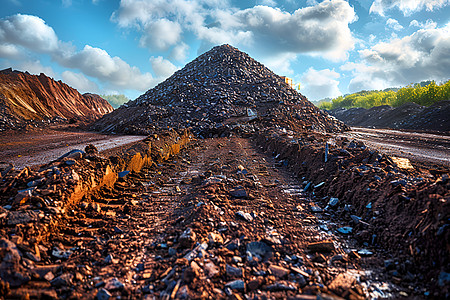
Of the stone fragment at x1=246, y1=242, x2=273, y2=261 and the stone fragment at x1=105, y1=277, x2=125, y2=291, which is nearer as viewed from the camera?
the stone fragment at x1=105, y1=277, x2=125, y2=291

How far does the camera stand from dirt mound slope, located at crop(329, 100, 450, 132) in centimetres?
2449

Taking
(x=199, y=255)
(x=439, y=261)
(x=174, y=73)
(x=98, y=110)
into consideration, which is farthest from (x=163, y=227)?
(x=98, y=110)

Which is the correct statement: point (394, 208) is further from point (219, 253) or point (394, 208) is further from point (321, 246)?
point (219, 253)

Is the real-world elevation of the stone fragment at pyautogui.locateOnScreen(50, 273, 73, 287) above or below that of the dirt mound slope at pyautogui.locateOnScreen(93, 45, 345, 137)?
below

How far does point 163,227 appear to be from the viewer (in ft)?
12.1

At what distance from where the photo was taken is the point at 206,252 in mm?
2859

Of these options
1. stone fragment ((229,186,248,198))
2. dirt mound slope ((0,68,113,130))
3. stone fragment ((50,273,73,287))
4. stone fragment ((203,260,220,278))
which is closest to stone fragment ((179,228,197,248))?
stone fragment ((203,260,220,278))

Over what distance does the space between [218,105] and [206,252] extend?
65.1ft

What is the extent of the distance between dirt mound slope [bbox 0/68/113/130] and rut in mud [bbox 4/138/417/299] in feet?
58.4

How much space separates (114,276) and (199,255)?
0.98 metres

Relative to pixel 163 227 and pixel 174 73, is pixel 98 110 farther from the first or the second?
pixel 163 227

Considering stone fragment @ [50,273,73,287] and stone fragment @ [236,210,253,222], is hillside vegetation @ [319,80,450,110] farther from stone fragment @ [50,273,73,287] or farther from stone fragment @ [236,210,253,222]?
stone fragment @ [50,273,73,287]

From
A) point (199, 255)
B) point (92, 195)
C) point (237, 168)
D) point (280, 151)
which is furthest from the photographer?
point (280, 151)

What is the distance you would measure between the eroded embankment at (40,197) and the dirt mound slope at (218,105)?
12962 mm
